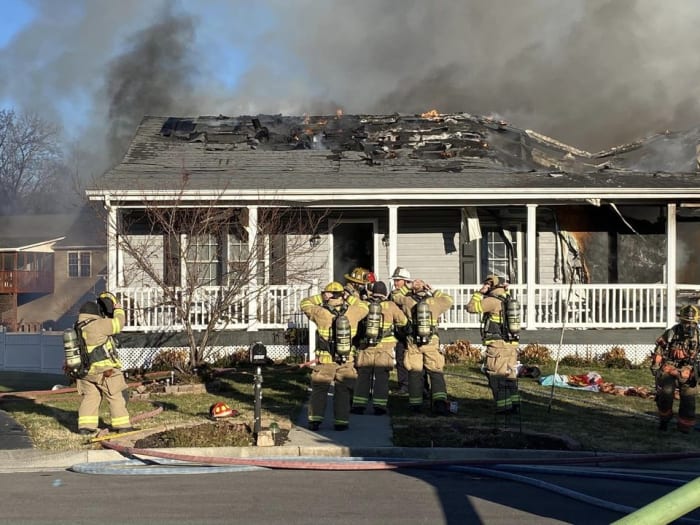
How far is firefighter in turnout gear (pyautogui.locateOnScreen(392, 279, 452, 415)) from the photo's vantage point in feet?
33.3

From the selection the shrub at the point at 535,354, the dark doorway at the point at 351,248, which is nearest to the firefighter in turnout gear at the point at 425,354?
the shrub at the point at 535,354

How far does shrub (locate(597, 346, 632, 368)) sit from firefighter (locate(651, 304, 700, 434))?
527 cm

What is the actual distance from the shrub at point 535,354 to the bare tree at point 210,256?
13.2 ft

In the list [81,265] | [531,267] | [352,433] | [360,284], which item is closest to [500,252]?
[531,267]

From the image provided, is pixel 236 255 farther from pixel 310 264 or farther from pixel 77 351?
pixel 77 351

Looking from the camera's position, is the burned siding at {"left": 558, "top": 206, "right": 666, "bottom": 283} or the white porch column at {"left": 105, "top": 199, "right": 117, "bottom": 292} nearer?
the white porch column at {"left": 105, "top": 199, "right": 117, "bottom": 292}

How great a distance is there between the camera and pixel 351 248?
1736 cm

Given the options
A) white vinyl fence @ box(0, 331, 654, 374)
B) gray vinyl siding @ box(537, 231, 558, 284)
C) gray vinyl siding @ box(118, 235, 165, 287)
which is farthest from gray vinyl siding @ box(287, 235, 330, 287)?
gray vinyl siding @ box(537, 231, 558, 284)

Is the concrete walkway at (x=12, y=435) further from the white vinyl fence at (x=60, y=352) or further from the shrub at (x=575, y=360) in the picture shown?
the shrub at (x=575, y=360)

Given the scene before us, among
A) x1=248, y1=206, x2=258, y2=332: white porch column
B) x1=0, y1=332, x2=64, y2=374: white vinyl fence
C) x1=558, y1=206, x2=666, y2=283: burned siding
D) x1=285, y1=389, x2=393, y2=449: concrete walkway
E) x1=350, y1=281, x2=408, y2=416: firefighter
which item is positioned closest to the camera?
x1=285, y1=389, x2=393, y2=449: concrete walkway

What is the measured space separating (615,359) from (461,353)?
2.61 metres

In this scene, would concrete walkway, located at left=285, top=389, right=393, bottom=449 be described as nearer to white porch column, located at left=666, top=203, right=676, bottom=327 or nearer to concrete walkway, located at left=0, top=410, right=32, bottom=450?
concrete walkway, located at left=0, top=410, right=32, bottom=450

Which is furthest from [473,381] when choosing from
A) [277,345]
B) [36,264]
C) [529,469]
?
[36,264]

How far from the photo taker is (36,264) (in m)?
37.3
